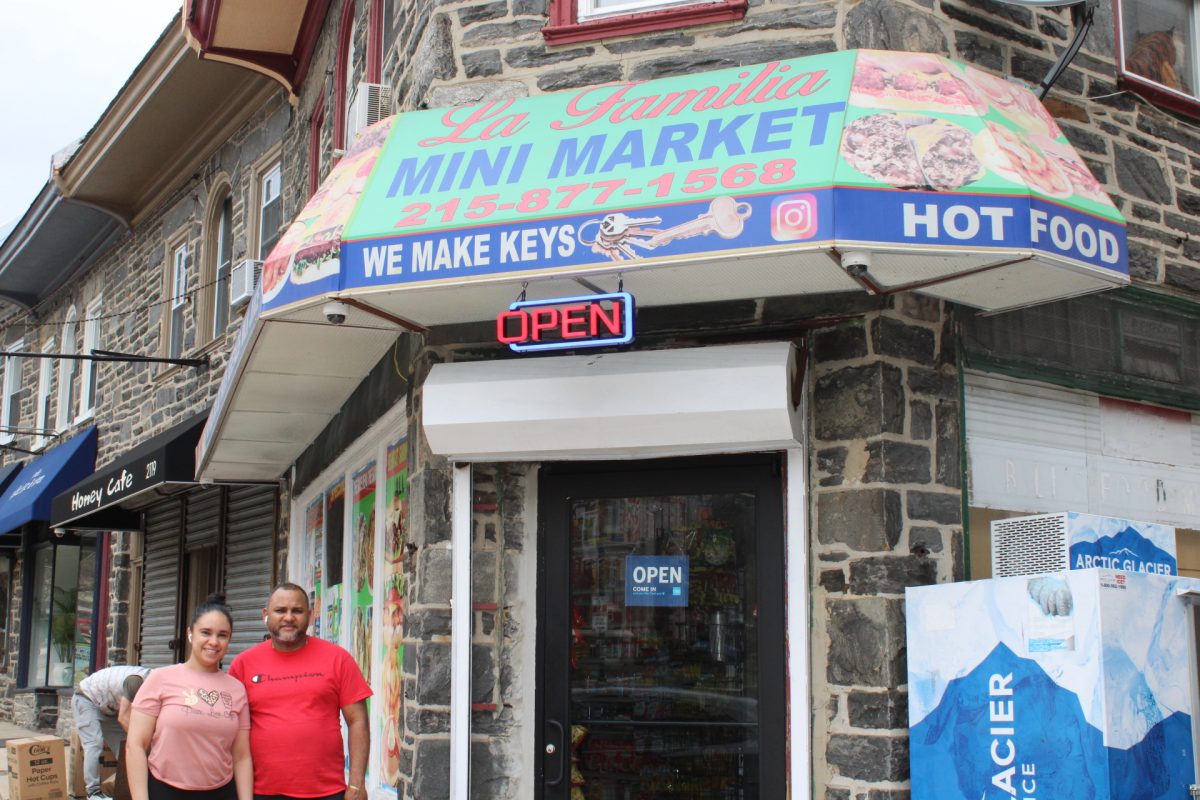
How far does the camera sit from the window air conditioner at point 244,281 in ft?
38.9

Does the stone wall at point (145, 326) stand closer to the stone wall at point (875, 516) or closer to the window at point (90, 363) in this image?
the window at point (90, 363)

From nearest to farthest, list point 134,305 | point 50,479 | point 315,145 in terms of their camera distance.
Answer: point 315,145, point 134,305, point 50,479

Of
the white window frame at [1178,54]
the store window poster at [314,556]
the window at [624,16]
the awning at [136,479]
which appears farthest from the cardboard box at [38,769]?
the white window frame at [1178,54]

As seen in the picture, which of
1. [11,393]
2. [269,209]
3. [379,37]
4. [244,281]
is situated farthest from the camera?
[11,393]

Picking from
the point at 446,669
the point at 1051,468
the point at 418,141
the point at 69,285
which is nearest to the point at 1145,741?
the point at 1051,468

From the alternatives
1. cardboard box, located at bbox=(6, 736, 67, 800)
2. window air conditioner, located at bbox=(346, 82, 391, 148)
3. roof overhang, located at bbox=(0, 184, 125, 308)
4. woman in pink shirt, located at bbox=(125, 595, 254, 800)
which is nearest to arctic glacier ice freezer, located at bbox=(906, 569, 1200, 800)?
woman in pink shirt, located at bbox=(125, 595, 254, 800)

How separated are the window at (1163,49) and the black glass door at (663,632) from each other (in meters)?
3.59

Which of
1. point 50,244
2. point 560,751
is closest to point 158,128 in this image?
point 50,244

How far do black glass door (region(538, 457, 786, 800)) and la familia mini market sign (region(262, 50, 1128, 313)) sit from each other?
1.44m

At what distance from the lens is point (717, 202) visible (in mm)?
5438

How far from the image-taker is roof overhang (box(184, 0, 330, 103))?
1101 centimetres

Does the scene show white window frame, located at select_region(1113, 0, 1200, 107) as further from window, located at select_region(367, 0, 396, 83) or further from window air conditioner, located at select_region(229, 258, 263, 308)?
window air conditioner, located at select_region(229, 258, 263, 308)

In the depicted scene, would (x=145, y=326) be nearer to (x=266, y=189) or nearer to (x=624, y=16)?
(x=266, y=189)

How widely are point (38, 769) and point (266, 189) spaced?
5.80 meters
